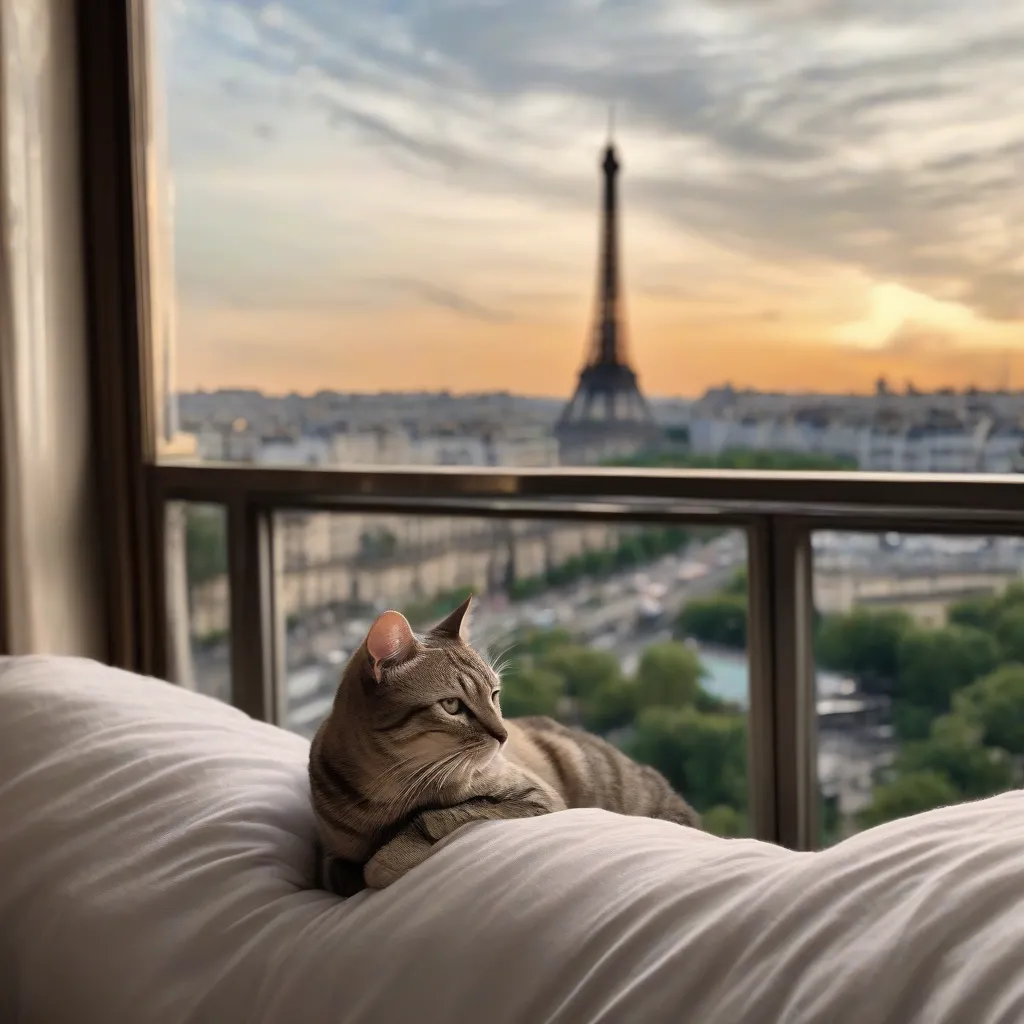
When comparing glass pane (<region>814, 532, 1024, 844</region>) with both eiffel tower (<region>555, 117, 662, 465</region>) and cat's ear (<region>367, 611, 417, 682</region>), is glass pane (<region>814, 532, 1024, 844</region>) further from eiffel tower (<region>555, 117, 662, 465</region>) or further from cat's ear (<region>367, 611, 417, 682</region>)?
cat's ear (<region>367, 611, 417, 682</region>)

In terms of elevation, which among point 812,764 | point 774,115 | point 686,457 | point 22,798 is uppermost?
point 774,115

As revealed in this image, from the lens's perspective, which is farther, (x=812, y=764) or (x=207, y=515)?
(x=207, y=515)

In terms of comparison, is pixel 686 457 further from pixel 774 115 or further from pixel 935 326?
pixel 774 115

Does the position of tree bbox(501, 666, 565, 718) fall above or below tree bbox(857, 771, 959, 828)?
above

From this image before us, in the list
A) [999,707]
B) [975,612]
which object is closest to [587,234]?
[975,612]

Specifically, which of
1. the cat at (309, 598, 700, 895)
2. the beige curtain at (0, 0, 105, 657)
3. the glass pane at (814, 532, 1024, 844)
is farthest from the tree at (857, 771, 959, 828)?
the beige curtain at (0, 0, 105, 657)

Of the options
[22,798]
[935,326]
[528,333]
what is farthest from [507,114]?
[22,798]
